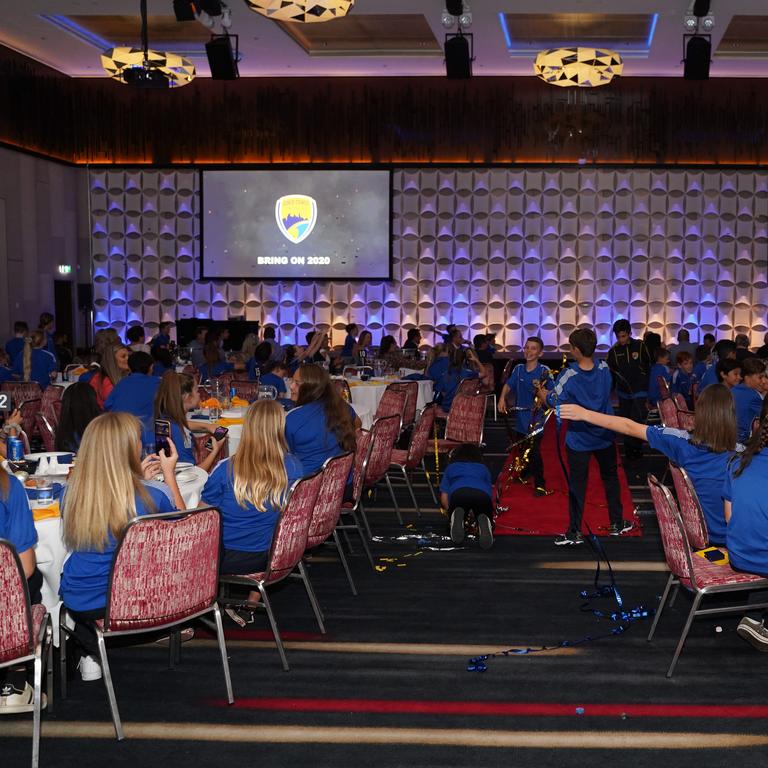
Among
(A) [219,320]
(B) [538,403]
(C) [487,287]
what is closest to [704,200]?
(C) [487,287]

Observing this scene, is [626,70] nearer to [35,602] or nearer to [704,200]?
[704,200]

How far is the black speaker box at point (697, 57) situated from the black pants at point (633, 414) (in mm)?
5287

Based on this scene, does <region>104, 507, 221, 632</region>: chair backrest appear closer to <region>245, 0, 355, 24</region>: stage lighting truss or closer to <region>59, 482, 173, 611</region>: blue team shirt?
<region>59, 482, 173, 611</region>: blue team shirt

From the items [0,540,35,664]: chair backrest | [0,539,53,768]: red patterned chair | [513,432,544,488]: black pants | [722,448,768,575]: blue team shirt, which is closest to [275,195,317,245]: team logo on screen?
[513,432,544,488]: black pants

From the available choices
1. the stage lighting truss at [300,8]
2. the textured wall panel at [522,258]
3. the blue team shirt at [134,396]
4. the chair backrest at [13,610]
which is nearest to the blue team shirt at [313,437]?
the blue team shirt at [134,396]

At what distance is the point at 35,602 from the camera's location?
407cm

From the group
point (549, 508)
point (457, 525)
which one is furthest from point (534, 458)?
point (457, 525)

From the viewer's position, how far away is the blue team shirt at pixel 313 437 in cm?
623

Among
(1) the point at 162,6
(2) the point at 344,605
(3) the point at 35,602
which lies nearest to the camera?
(3) the point at 35,602

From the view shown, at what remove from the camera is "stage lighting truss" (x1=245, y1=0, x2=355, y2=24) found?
9523mm

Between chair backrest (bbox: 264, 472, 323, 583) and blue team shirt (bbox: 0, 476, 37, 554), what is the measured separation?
1129mm

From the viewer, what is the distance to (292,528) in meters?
4.52

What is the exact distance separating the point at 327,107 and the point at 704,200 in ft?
23.2

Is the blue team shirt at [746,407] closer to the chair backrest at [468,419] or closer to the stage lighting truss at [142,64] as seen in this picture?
the chair backrest at [468,419]
